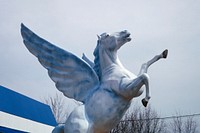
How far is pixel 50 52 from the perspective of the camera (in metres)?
4.09

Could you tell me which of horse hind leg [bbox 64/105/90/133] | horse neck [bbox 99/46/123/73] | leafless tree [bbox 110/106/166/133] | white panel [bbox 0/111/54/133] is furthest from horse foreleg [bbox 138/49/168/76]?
leafless tree [bbox 110/106/166/133]

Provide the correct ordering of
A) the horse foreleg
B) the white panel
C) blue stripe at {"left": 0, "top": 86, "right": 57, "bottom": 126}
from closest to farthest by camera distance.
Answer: the horse foreleg → the white panel → blue stripe at {"left": 0, "top": 86, "right": 57, "bottom": 126}

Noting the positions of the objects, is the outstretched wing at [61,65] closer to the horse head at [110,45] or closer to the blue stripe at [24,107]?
the horse head at [110,45]

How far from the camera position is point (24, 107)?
787 centimetres

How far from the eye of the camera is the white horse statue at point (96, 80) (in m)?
3.52

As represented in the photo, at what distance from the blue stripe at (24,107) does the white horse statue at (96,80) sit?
3073mm

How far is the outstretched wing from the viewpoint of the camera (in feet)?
13.1

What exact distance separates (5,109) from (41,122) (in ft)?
6.53

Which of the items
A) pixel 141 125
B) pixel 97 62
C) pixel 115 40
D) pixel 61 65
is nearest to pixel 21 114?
pixel 61 65

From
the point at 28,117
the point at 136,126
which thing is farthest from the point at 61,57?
the point at 136,126

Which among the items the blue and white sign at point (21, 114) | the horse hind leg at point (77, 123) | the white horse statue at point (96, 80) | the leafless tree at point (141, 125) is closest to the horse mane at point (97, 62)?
the white horse statue at point (96, 80)

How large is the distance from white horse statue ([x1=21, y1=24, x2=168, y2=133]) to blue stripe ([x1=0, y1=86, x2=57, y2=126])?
3073 millimetres

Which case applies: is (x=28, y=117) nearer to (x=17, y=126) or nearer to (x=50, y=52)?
(x=17, y=126)

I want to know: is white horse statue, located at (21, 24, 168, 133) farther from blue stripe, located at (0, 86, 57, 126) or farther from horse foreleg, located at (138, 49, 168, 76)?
blue stripe, located at (0, 86, 57, 126)
